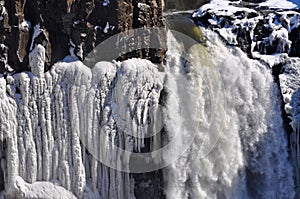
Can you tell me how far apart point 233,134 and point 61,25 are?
10.8ft

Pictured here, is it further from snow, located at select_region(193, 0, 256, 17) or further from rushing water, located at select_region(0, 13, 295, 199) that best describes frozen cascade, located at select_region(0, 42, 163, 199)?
snow, located at select_region(193, 0, 256, 17)

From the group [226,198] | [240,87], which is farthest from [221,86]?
[226,198]

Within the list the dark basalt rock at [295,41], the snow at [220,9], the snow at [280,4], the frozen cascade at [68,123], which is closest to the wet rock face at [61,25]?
the frozen cascade at [68,123]

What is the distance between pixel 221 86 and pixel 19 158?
344cm

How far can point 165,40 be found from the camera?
34.4 ft

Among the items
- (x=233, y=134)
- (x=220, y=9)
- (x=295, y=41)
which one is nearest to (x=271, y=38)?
(x=295, y=41)

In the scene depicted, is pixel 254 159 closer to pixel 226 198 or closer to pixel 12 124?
pixel 226 198

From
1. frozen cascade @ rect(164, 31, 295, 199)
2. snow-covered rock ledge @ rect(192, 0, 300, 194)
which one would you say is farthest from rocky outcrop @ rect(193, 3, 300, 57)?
frozen cascade @ rect(164, 31, 295, 199)

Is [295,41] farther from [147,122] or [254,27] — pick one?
[147,122]

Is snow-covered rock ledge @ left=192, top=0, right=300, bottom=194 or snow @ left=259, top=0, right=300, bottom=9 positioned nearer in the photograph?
snow-covered rock ledge @ left=192, top=0, right=300, bottom=194

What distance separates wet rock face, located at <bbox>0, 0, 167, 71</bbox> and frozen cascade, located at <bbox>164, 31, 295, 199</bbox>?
0.98 meters

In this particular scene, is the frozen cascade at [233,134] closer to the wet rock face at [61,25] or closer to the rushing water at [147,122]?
the rushing water at [147,122]

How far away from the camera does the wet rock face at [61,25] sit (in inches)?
386

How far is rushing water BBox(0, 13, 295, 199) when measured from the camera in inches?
383
